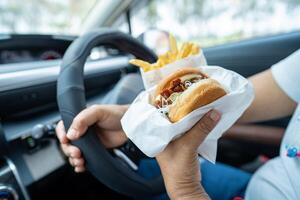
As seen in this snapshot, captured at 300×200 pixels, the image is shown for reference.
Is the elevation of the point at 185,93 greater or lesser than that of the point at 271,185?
greater

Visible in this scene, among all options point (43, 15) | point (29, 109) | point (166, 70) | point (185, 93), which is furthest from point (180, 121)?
point (43, 15)

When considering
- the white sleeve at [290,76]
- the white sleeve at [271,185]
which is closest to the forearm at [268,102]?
the white sleeve at [290,76]

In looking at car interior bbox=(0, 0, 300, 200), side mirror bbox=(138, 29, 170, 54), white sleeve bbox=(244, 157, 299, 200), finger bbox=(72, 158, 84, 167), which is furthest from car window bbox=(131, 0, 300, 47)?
finger bbox=(72, 158, 84, 167)

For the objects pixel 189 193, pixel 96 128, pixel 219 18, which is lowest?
pixel 189 193

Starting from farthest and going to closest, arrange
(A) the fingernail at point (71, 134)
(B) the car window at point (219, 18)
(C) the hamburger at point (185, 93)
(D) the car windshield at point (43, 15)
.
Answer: (B) the car window at point (219, 18) < (D) the car windshield at point (43, 15) < (A) the fingernail at point (71, 134) < (C) the hamburger at point (185, 93)

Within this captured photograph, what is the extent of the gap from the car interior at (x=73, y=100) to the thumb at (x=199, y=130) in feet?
0.58

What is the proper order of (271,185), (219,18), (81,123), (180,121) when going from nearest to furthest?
(180,121), (81,123), (271,185), (219,18)

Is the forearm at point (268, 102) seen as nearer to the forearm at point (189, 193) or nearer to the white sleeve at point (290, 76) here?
the white sleeve at point (290, 76)

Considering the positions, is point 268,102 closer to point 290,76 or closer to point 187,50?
point 290,76

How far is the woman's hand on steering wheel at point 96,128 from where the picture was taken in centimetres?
54

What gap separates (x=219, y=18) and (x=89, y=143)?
128 cm

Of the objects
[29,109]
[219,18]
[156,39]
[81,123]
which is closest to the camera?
[81,123]

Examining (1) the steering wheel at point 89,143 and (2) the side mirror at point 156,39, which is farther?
(2) the side mirror at point 156,39

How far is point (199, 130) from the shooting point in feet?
1.49
